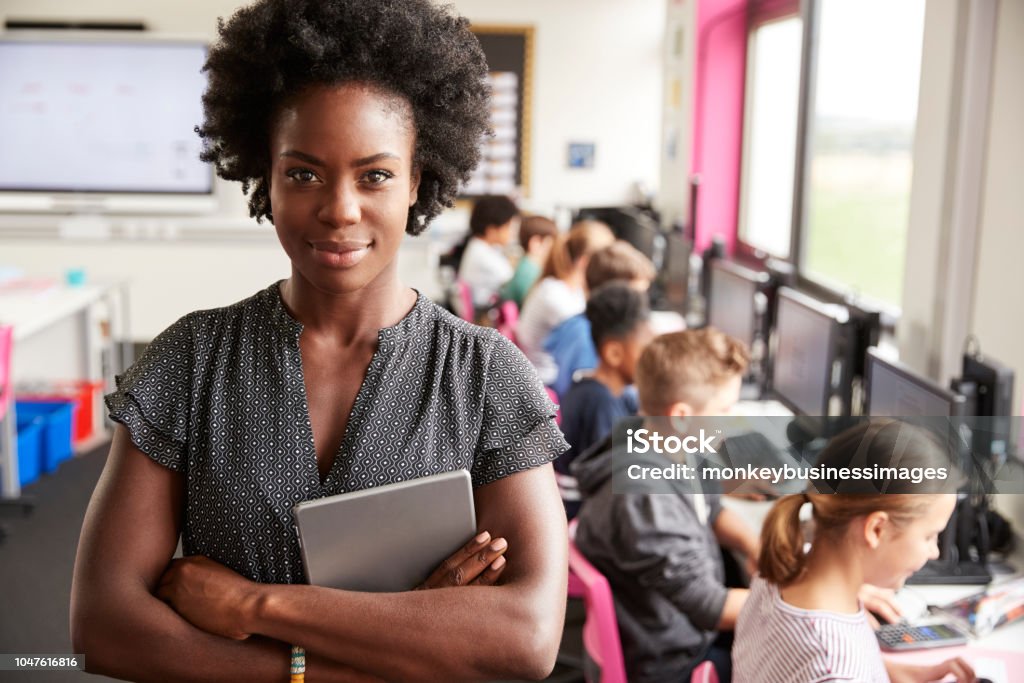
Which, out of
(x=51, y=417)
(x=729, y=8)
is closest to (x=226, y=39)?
(x=51, y=417)

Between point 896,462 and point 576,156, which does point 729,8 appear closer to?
point 576,156

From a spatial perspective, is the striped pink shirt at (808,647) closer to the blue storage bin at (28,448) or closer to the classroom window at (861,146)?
the classroom window at (861,146)

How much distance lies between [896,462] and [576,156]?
748cm

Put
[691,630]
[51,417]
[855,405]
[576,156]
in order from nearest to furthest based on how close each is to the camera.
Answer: [691,630] < [855,405] < [51,417] < [576,156]

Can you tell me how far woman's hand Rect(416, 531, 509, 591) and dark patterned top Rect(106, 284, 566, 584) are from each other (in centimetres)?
7

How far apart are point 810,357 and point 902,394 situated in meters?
0.68

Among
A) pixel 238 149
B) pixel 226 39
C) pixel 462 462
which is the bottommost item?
pixel 462 462

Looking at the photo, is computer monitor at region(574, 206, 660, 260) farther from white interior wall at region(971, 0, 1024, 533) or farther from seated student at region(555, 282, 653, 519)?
white interior wall at region(971, 0, 1024, 533)

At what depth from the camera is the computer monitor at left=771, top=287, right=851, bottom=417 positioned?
282cm

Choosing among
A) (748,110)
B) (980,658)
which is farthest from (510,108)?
(980,658)

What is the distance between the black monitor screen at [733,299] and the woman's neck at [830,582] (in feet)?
6.83

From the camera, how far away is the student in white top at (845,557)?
1610 millimetres

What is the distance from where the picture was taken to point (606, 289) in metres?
3.28

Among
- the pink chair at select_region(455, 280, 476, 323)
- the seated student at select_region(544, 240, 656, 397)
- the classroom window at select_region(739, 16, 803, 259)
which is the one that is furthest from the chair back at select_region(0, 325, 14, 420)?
the classroom window at select_region(739, 16, 803, 259)
